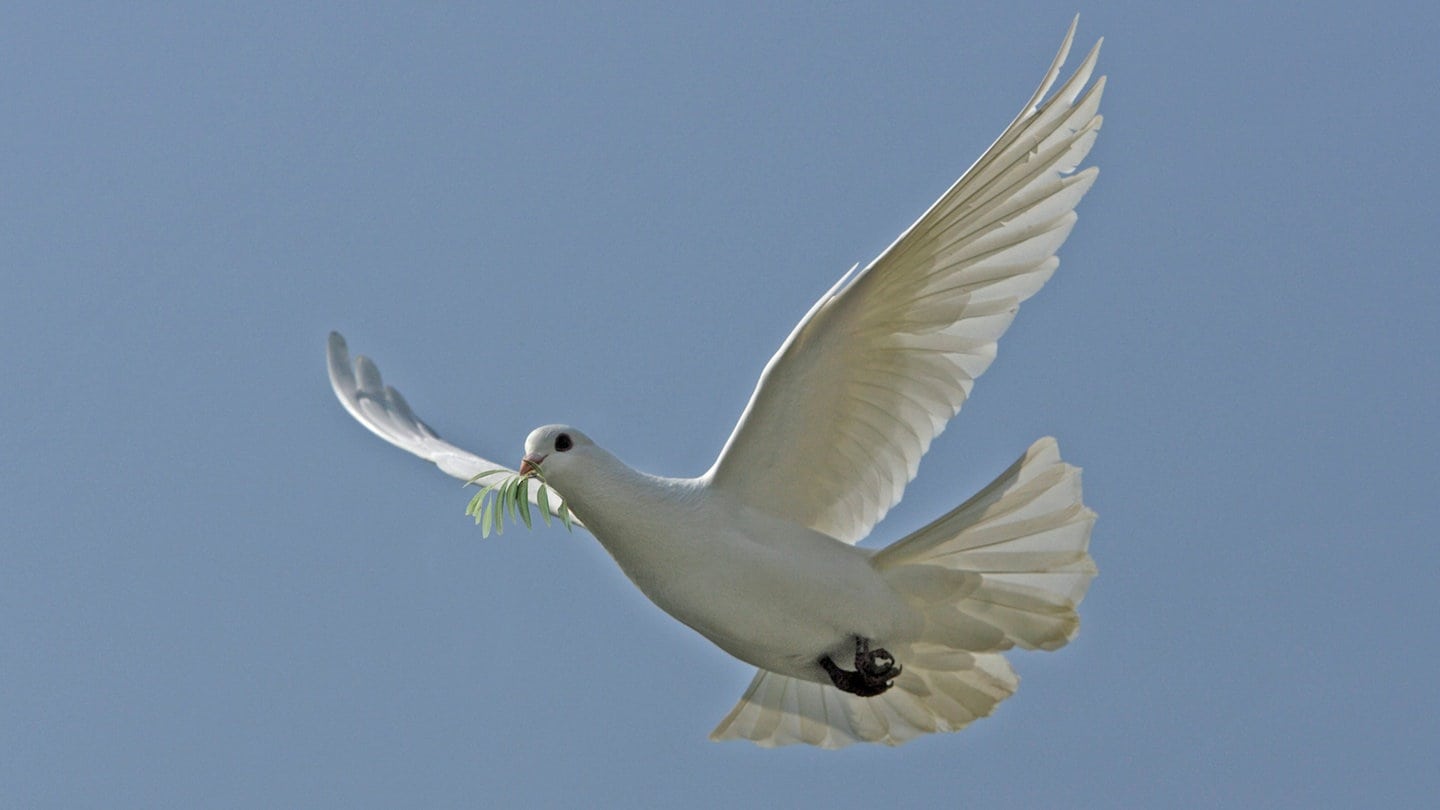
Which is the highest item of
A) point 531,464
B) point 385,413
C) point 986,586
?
point 385,413

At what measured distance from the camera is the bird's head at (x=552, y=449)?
8.73 metres

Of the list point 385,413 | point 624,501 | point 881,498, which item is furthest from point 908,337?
point 385,413

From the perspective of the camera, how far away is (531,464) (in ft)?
28.7

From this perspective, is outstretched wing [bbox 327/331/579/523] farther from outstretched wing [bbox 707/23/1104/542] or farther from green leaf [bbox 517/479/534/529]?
outstretched wing [bbox 707/23/1104/542]

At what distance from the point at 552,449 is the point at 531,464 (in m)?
0.11

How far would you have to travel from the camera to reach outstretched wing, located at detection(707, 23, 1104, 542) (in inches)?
318

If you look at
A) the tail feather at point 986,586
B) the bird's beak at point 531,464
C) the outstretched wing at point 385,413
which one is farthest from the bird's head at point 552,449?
the outstretched wing at point 385,413

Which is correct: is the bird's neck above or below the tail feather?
above

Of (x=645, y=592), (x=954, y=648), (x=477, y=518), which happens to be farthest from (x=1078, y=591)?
(x=477, y=518)

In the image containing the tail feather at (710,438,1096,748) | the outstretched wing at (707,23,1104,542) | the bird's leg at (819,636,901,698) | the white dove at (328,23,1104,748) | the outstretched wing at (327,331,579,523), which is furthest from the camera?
the outstretched wing at (327,331,579,523)

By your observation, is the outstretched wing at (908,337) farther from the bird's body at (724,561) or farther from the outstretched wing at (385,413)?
the outstretched wing at (385,413)

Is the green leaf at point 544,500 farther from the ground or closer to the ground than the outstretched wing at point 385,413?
closer to the ground

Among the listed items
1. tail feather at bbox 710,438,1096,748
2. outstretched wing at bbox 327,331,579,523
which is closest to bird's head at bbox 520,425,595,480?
tail feather at bbox 710,438,1096,748

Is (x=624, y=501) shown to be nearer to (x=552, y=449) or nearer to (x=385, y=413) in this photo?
(x=552, y=449)
